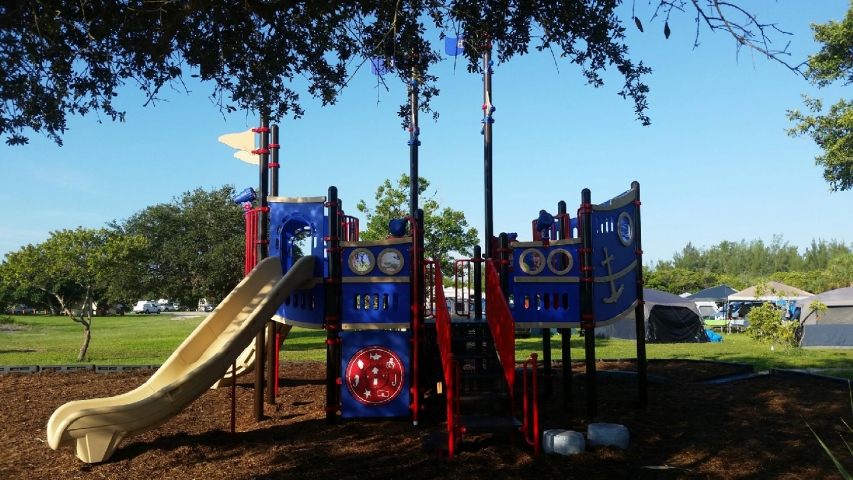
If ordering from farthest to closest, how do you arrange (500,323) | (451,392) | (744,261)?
(744,261) < (500,323) < (451,392)

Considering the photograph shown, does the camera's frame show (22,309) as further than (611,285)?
Yes

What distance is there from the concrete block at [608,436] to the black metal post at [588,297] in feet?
5.39

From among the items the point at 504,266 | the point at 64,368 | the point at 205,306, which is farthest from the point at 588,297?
the point at 205,306

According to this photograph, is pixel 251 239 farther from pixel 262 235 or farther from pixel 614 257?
pixel 614 257

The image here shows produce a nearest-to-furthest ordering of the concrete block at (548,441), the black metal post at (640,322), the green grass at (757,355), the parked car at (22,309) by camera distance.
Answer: the concrete block at (548,441) → the black metal post at (640,322) → the green grass at (757,355) → the parked car at (22,309)

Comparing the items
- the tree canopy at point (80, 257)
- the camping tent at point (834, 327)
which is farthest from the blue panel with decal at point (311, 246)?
the camping tent at point (834, 327)

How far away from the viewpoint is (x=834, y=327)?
2292 centimetres

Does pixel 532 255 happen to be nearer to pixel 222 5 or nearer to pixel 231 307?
pixel 231 307

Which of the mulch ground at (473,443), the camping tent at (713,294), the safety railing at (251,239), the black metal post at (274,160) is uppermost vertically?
the black metal post at (274,160)

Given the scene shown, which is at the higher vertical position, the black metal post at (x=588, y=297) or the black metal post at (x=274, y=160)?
the black metal post at (x=274, y=160)

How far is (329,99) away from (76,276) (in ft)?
46.2

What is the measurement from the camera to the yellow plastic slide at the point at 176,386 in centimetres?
637

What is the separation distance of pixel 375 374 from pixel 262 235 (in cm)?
256

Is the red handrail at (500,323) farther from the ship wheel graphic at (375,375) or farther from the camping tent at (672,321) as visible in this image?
the camping tent at (672,321)
